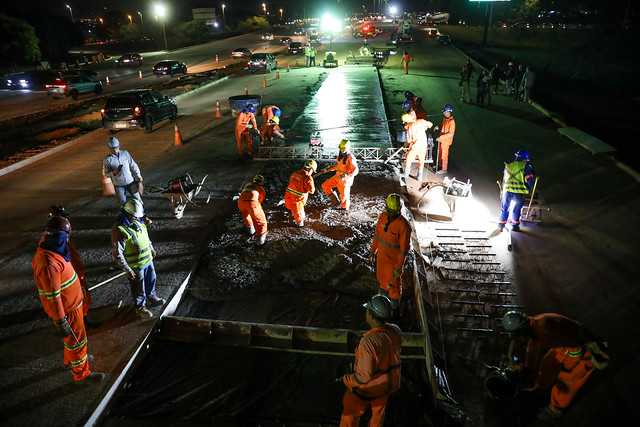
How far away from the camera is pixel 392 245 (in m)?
5.23

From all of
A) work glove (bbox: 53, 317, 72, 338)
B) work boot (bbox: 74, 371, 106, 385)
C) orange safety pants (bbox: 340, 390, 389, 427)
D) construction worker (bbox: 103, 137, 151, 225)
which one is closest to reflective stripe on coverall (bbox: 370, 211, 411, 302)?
orange safety pants (bbox: 340, 390, 389, 427)

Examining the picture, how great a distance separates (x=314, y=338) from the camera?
5008mm

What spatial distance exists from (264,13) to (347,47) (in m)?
90.6

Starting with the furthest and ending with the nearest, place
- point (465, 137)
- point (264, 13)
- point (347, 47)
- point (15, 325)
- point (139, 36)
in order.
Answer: point (264, 13), point (139, 36), point (347, 47), point (465, 137), point (15, 325)

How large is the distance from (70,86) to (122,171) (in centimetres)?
1948

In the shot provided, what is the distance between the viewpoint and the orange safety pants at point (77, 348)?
169 inches

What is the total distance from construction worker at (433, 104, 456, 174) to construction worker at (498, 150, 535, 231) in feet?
9.09

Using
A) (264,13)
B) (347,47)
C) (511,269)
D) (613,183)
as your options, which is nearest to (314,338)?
(511,269)

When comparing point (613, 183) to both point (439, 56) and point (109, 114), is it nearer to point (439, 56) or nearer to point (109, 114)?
point (109, 114)

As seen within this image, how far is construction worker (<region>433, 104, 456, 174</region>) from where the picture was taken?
10.2 meters

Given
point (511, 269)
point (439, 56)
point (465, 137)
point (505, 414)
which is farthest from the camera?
point (439, 56)

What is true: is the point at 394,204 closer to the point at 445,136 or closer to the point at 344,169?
the point at 344,169

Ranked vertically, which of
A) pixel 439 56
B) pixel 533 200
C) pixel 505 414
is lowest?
pixel 505 414

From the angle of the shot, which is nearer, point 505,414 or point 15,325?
point 505,414
